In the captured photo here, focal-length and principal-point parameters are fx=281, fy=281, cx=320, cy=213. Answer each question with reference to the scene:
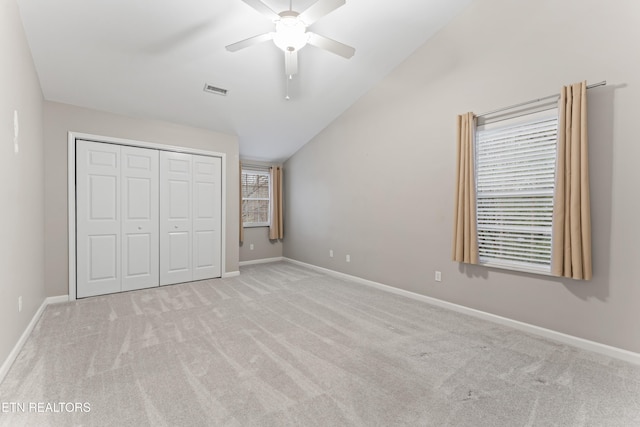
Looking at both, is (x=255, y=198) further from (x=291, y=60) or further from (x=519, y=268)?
(x=519, y=268)

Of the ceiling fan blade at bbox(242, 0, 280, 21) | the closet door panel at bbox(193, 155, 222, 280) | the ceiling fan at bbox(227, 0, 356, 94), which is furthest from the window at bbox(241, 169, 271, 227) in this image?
the ceiling fan blade at bbox(242, 0, 280, 21)

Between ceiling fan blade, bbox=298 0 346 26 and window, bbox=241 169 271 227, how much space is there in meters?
4.31

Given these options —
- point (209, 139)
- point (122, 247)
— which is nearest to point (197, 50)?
point (209, 139)

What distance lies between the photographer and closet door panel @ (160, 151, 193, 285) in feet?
14.6

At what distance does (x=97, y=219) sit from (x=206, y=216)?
149 cm

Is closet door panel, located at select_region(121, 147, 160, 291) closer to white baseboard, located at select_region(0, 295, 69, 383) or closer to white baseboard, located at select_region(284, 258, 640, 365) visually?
white baseboard, located at select_region(0, 295, 69, 383)

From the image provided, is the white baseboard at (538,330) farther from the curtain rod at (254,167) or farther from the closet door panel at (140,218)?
the curtain rod at (254,167)

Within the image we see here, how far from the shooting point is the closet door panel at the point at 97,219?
3.79m

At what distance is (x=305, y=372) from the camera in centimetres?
209

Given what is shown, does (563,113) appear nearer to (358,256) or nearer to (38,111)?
(358,256)

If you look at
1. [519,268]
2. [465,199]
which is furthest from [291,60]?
[519,268]

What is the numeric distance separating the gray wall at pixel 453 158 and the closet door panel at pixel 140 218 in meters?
2.86

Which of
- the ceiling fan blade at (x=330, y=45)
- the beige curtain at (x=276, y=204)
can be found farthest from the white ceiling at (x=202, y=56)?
the beige curtain at (x=276, y=204)

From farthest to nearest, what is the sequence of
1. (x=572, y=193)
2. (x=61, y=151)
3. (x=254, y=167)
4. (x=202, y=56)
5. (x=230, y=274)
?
(x=254, y=167) < (x=230, y=274) < (x=61, y=151) < (x=202, y=56) < (x=572, y=193)
